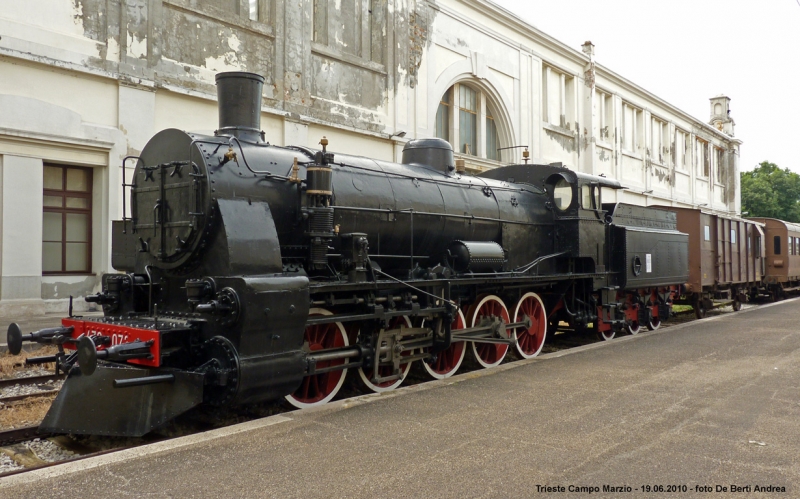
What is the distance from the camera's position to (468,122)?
2223 centimetres

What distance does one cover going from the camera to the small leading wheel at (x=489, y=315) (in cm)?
901

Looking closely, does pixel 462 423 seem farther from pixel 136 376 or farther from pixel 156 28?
pixel 156 28

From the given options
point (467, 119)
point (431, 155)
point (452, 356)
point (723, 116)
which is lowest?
point (452, 356)

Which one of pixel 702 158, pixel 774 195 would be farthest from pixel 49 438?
pixel 774 195

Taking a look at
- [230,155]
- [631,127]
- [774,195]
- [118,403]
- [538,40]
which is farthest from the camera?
[774,195]

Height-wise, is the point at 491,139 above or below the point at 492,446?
above

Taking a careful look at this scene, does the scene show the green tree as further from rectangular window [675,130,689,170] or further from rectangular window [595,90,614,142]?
rectangular window [595,90,614,142]

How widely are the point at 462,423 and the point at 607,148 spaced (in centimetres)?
2708

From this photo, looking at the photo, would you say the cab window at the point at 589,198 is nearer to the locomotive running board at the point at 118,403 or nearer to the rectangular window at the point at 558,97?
the locomotive running board at the point at 118,403

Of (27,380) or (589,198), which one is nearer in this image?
(27,380)

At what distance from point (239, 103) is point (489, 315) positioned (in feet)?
15.8

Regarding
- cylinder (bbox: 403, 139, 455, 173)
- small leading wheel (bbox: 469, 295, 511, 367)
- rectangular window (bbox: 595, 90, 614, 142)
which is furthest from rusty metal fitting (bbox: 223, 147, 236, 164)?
rectangular window (bbox: 595, 90, 614, 142)

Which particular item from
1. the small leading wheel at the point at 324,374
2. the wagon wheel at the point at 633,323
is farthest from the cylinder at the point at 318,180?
the wagon wheel at the point at 633,323

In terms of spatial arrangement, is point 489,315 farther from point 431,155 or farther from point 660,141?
point 660,141
